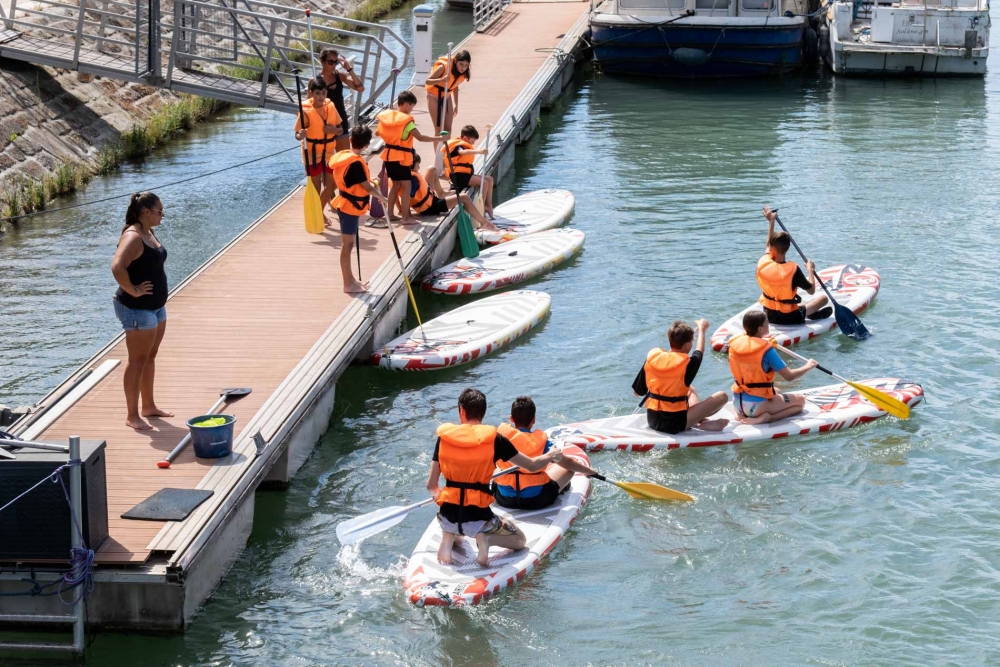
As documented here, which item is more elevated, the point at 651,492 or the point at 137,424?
the point at 137,424

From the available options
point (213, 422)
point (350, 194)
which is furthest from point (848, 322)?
point (213, 422)

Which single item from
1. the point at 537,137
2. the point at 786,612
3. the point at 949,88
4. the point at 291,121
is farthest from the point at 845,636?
the point at 949,88

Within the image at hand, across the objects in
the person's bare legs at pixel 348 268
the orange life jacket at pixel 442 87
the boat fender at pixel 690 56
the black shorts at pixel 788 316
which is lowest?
the black shorts at pixel 788 316

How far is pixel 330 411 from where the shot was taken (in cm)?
1188

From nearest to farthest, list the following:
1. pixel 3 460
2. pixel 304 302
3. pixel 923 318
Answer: pixel 3 460 → pixel 304 302 → pixel 923 318

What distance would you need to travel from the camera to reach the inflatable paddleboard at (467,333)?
12.9m

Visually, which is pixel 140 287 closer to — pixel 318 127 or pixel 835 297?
pixel 318 127

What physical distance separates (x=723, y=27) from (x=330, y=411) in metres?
17.8

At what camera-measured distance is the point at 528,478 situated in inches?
376

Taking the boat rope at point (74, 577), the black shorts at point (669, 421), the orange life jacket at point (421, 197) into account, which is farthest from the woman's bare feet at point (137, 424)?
the orange life jacket at point (421, 197)

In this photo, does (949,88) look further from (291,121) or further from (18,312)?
(18,312)

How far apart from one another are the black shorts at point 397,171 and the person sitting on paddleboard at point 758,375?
5.74m

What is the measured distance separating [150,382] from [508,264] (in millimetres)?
6686

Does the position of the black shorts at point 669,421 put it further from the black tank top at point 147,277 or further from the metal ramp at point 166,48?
the metal ramp at point 166,48
